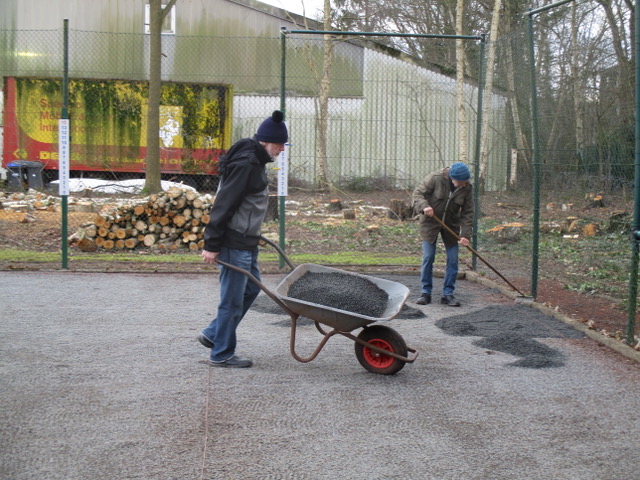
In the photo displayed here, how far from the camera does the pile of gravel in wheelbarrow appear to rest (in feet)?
19.0

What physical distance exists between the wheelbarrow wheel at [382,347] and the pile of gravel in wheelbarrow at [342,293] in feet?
0.54

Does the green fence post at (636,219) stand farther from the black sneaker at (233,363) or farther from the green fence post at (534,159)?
the black sneaker at (233,363)

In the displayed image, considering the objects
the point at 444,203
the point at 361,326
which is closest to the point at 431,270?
the point at 444,203

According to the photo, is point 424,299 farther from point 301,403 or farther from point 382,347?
point 301,403

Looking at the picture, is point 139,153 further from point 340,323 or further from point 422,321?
point 340,323

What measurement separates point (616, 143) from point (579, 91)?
3.40 ft

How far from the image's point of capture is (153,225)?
40.2ft

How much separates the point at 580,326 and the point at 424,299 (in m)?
1.76

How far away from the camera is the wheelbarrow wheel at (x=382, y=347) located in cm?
581

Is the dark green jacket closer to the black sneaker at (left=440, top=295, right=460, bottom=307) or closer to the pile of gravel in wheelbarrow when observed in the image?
the black sneaker at (left=440, top=295, right=460, bottom=307)

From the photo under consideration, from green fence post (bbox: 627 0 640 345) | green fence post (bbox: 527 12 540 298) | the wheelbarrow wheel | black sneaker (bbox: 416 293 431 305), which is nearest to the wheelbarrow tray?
the wheelbarrow wheel

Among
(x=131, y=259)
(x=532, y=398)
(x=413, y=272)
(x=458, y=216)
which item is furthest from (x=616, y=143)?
(x=131, y=259)

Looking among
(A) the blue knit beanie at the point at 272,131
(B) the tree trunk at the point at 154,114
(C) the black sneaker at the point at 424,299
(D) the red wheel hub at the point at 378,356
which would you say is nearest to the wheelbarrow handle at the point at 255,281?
(D) the red wheel hub at the point at 378,356

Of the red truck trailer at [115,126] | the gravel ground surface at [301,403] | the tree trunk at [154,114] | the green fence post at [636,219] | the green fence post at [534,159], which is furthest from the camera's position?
the red truck trailer at [115,126]
